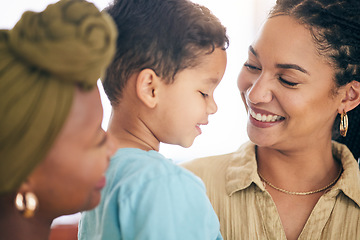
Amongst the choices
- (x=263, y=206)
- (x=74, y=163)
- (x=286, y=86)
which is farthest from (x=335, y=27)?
(x=74, y=163)

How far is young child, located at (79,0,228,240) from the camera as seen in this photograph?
0.95 metres

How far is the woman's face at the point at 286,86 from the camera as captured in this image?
5.10 feet

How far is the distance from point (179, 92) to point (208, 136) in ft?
11.2

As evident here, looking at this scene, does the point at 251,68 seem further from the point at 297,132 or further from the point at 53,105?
the point at 53,105

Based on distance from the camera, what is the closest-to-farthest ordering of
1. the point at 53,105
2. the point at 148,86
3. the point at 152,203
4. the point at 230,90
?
the point at 53,105 → the point at 152,203 → the point at 148,86 → the point at 230,90

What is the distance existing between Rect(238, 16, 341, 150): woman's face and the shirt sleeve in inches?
27.9

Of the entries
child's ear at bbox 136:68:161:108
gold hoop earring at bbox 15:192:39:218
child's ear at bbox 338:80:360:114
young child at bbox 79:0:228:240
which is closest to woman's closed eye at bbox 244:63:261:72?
child's ear at bbox 338:80:360:114

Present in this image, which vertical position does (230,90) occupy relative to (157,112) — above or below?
below

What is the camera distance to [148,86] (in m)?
1.16

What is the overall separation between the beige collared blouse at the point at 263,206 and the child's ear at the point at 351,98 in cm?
23

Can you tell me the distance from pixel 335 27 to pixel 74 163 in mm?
1219

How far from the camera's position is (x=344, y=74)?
163cm

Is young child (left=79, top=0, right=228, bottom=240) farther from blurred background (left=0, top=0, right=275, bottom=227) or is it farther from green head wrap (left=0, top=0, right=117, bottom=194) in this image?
blurred background (left=0, top=0, right=275, bottom=227)

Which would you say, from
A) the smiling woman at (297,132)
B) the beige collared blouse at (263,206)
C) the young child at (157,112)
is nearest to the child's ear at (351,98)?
the smiling woman at (297,132)
